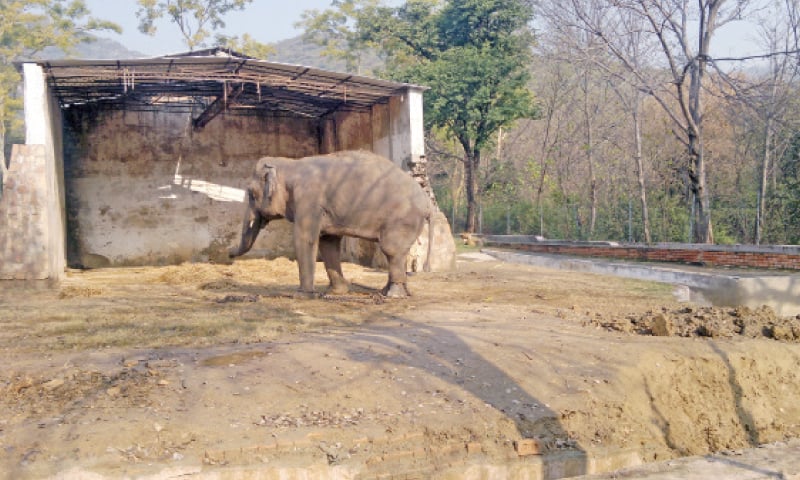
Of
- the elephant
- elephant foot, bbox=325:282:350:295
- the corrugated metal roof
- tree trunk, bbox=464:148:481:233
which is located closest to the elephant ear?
the elephant

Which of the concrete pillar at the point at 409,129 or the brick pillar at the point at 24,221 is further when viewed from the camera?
the concrete pillar at the point at 409,129

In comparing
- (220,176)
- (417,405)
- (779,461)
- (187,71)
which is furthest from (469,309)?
(220,176)

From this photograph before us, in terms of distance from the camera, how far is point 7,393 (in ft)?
15.3

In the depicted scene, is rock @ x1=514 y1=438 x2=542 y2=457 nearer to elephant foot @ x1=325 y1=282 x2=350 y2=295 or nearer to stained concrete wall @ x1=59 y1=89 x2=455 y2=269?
elephant foot @ x1=325 y1=282 x2=350 y2=295

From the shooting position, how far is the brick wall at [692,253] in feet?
42.0

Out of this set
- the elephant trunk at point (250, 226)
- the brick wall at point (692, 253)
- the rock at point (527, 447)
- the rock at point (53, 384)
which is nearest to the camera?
the rock at point (527, 447)

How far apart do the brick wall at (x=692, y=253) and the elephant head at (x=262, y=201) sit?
370 inches

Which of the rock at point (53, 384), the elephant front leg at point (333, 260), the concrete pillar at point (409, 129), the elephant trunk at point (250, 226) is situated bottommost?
the rock at point (53, 384)

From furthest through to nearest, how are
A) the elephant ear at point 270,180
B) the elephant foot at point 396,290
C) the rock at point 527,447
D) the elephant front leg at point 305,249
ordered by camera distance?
1. the elephant foot at point 396,290
2. the elephant ear at point 270,180
3. the elephant front leg at point 305,249
4. the rock at point 527,447

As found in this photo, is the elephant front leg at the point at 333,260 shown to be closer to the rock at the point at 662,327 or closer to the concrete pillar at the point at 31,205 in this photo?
the concrete pillar at the point at 31,205

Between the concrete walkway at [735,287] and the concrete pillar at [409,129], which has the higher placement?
the concrete pillar at [409,129]

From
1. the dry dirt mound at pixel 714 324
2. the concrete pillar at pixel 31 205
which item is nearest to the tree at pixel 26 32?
the concrete pillar at pixel 31 205

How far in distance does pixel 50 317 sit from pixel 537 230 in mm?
18773

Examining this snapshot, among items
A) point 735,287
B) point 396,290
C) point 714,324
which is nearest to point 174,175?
point 396,290
